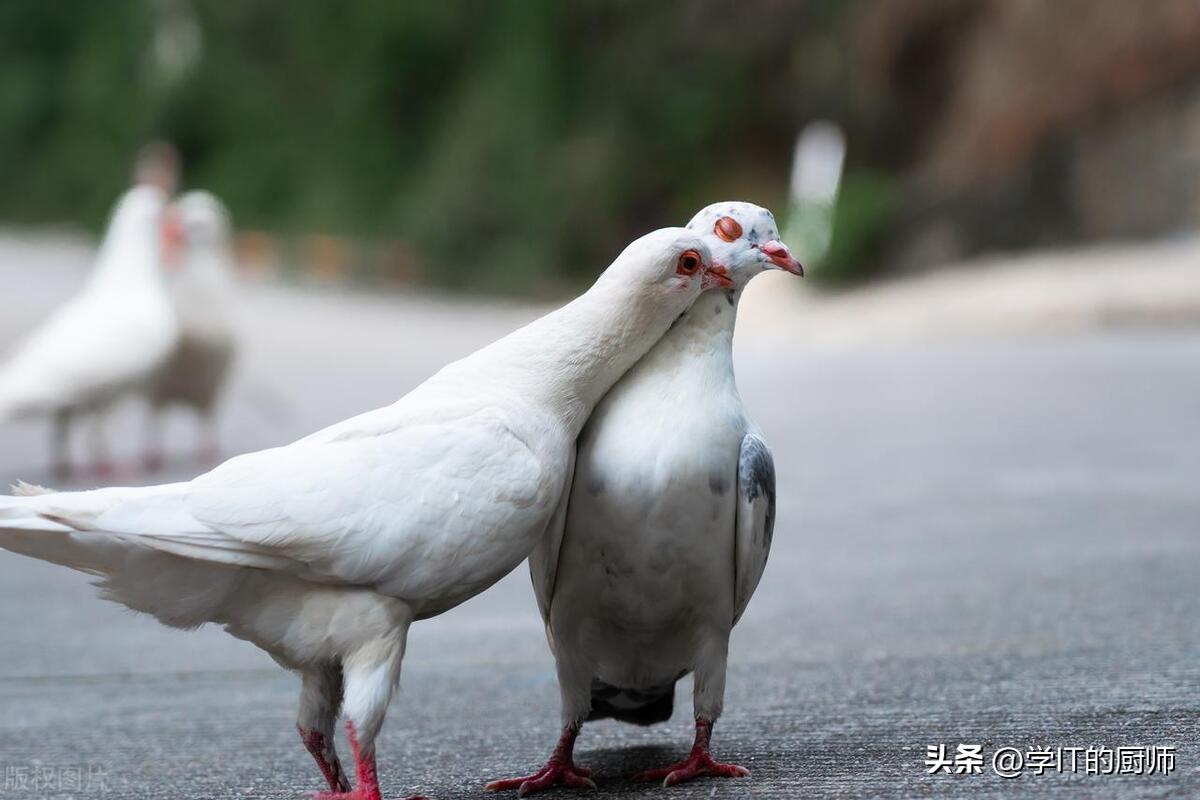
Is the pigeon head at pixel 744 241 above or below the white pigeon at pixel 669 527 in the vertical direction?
above

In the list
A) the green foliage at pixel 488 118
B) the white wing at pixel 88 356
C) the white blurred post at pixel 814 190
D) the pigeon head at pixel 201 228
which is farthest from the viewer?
the green foliage at pixel 488 118

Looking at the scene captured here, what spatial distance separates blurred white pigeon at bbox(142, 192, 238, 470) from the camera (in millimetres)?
7422

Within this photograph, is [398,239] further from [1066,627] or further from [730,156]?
[1066,627]

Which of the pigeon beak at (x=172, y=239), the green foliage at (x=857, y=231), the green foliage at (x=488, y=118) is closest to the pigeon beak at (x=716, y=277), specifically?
the pigeon beak at (x=172, y=239)

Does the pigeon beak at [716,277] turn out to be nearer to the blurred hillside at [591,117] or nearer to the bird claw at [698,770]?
the bird claw at [698,770]

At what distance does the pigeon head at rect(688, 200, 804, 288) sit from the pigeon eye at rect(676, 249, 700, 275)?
0.05 meters

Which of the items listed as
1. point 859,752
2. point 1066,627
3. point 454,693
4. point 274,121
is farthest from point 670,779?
point 274,121

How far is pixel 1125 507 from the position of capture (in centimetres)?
547

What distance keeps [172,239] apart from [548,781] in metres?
5.83

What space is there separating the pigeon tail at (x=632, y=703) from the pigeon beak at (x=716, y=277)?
0.69 meters

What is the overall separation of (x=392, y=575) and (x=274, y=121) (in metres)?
22.6

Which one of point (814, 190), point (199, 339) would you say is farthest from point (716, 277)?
point (814, 190)

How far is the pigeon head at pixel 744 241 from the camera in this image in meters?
2.62

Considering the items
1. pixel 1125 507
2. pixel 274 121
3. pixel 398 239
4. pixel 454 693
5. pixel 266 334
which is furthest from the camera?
pixel 274 121
